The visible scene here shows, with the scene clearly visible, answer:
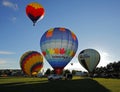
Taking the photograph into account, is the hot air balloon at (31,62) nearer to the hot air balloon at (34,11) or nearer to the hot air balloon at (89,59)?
the hot air balloon at (89,59)

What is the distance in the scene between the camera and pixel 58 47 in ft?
170

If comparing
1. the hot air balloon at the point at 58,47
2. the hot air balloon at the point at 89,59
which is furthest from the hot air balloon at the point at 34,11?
the hot air balloon at the point at 89,59

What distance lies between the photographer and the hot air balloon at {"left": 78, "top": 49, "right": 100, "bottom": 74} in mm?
71312

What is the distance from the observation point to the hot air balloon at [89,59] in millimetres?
71312

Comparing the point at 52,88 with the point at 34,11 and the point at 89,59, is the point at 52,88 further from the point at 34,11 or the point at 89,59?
the point at 89,59

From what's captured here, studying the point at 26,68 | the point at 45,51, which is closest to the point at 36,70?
the point at 26,68

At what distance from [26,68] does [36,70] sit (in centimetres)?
351

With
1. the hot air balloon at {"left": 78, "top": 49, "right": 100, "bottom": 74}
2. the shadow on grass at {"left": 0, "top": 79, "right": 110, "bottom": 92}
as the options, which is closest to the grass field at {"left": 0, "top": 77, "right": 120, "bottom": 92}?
the shadow on grass at {"left": 0, "top": 79, "right": 110, "bottom": 92}

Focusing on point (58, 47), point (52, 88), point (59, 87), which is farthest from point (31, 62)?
point (52, 88)

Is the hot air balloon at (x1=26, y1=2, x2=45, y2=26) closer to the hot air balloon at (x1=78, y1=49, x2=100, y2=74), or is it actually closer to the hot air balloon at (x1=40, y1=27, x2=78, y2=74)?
the hot air balloon at (x1=40, y1=27, x2=78, y2=74)

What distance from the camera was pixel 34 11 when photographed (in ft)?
170

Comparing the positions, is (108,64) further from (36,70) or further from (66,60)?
(66,60)

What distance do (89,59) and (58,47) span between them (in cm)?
2229

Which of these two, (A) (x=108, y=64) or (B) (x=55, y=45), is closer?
(B) (x=55, y=45)
